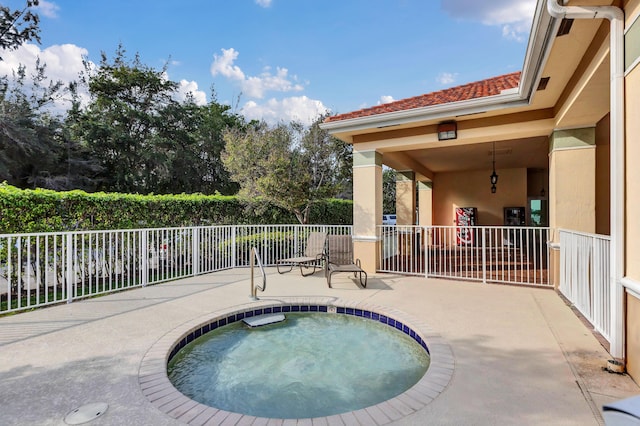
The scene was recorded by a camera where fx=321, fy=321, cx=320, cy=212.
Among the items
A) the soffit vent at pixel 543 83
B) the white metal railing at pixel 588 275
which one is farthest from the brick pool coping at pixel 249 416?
the soffit vent at pixel 543 83

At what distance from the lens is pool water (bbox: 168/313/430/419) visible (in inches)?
112

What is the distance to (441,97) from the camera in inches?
278

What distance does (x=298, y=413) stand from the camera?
2.65 m

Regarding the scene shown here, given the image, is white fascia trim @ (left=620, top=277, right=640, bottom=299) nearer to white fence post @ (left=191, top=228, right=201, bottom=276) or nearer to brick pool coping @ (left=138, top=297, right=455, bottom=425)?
brick pool coping @ (left=138, top=297, right=455, bottom=425)

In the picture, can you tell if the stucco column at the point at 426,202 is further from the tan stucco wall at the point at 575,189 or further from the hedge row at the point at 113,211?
the tan stucco wall at the point at 575,189

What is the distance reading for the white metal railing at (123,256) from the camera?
5.61 m

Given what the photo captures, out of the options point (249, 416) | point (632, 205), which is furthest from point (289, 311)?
point (632, 205)

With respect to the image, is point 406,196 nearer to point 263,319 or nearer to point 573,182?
point 573,182

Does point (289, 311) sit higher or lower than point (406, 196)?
lower

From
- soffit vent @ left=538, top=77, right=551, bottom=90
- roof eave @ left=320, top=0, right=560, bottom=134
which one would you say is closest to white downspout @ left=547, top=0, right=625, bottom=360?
roof eave @ left=320, top=0, right=560, bottom=134

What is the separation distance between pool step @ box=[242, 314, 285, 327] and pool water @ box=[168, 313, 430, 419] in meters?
0.07

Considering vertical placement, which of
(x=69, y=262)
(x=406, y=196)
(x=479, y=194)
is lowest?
(x=69, y=262)

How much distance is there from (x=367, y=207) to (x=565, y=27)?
4.94 metres

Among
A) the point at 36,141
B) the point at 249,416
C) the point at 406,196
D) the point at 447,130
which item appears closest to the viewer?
the point at 249,416
